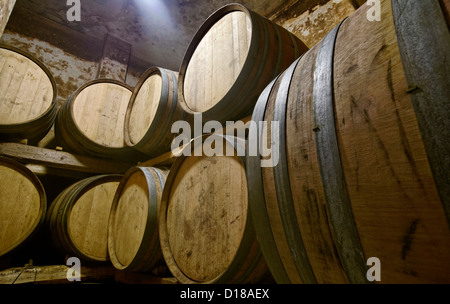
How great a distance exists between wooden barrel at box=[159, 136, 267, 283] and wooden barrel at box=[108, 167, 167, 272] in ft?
0.62

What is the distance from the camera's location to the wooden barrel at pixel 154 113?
235 centimetres

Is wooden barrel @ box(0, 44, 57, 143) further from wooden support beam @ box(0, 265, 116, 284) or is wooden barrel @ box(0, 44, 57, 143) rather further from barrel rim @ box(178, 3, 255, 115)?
barrel rim @ box(178, 3, 255, 115)

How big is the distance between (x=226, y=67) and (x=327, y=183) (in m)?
1.33

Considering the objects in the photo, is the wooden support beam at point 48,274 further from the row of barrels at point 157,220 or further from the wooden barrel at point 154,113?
the wooden barrel at point 154,113

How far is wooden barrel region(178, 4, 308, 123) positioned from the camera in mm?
1568

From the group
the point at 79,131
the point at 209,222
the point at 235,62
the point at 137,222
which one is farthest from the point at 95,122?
the point at 209,222

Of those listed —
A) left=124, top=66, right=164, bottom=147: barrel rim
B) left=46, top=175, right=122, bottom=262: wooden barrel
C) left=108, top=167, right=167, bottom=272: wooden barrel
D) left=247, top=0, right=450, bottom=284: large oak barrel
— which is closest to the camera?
left=247, top=0, right=450, bottom=284: large oak barrel

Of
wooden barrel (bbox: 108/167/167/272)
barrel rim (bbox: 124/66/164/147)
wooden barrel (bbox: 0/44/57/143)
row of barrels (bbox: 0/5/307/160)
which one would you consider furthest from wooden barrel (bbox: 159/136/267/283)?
wooden barrel (bbox: 0/44/57/143)

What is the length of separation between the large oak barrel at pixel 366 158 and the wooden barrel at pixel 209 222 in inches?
11.6

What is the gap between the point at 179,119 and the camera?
238 centimetres

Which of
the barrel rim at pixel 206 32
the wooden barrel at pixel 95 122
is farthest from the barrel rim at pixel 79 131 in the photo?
the barrel rim at pixel 206 32

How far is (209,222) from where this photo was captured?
141 cm

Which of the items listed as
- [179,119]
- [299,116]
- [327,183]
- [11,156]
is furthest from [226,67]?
[11,156]

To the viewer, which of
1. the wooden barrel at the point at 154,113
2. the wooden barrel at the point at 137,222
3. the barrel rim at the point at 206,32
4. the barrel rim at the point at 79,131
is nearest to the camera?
the barrel rim at the point at 206,32
